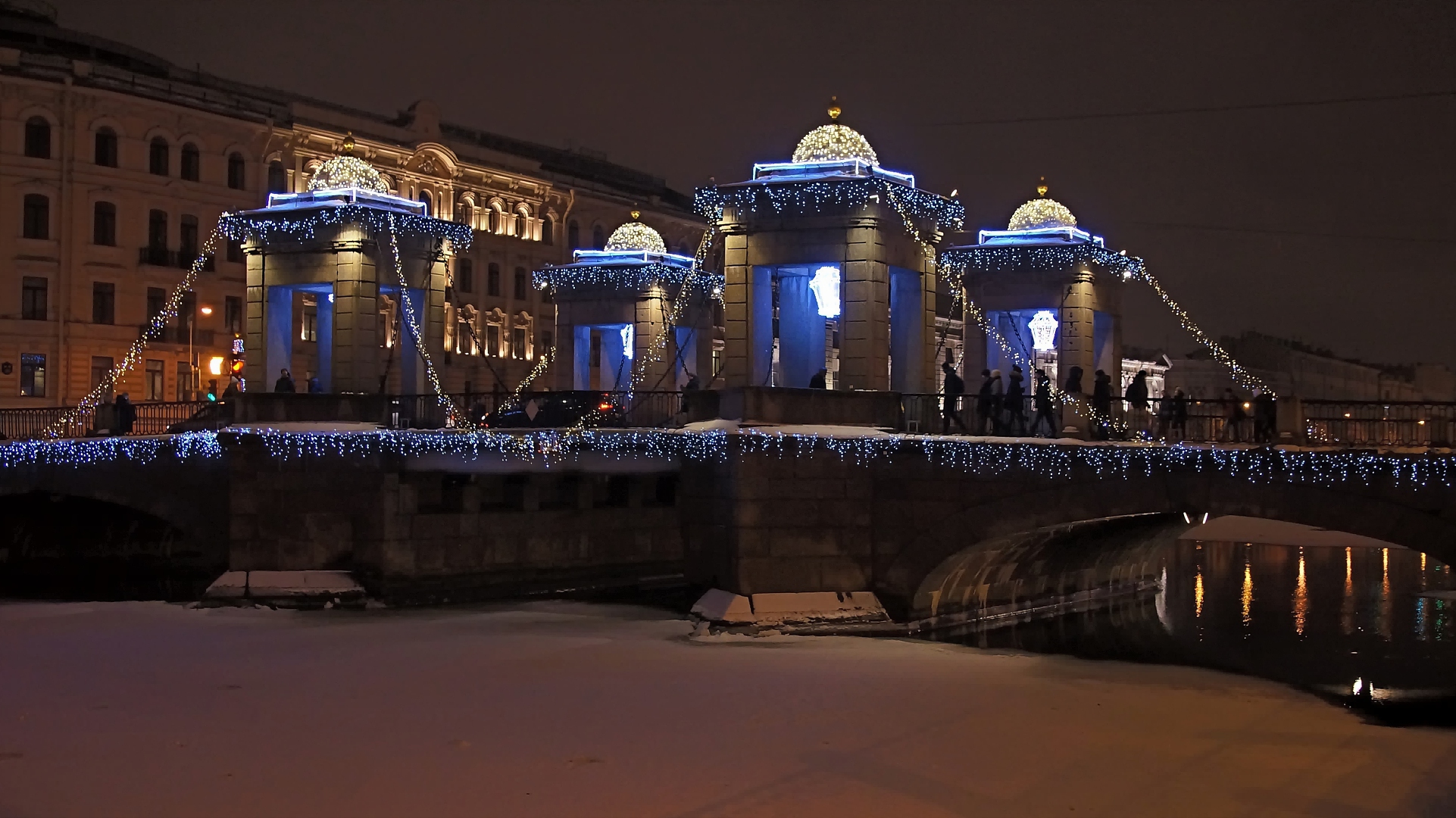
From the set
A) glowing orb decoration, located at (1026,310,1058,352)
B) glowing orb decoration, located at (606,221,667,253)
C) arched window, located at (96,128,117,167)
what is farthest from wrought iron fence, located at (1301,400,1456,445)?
arched window, located at (96,128,117,167)

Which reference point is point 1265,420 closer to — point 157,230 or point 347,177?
point 347,177

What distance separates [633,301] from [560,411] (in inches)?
336

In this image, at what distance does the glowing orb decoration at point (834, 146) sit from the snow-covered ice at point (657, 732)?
9.58m

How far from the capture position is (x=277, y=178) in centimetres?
5466

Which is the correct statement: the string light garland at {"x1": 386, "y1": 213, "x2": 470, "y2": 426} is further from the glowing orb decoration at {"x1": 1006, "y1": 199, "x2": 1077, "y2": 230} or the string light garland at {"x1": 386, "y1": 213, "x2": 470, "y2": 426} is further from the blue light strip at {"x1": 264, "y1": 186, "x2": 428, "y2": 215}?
the glowing orb decoration at {"x1": 1006, "y1": 199, "x2": 1077, "y2": 230}

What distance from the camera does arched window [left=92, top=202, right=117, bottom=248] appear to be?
50000 mm

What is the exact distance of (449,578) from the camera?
103 ft

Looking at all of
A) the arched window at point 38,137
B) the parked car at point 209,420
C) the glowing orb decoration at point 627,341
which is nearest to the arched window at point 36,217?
the arched window at point 38,137

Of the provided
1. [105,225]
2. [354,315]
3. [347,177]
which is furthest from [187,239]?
[354,315]

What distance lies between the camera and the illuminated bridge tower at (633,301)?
38.5m

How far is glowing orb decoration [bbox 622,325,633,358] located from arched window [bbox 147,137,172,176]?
72.4 feet

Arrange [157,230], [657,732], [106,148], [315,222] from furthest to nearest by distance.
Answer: [157,230]
[106,148]
[315,222]
[657,732]

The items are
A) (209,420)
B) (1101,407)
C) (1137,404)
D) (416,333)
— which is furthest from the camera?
(416,333)

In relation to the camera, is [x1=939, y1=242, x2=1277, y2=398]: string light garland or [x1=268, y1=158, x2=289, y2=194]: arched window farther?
[x1=268, y1=158, x2=289, y2=194]: arched window
